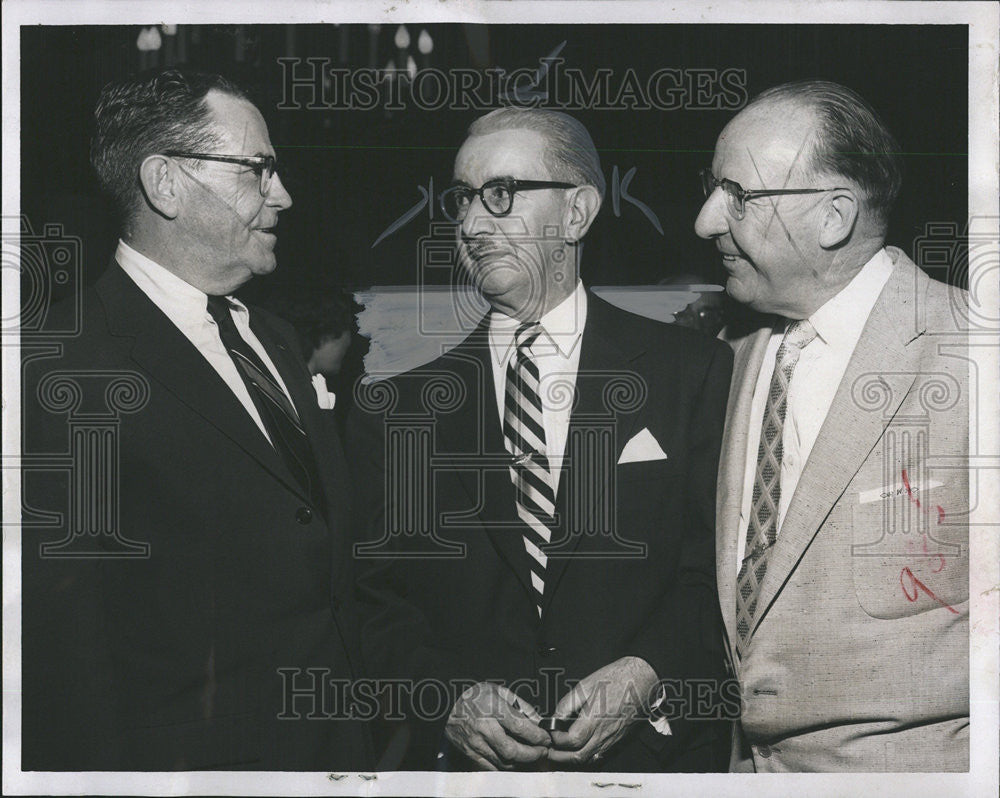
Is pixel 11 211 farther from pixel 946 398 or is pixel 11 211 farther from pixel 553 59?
pixel 946 398

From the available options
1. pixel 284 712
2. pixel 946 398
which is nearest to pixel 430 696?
pixel 284 712

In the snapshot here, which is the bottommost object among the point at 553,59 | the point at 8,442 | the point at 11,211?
the point at 8,442

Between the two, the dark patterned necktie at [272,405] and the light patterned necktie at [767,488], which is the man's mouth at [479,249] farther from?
the light patterned necktie at [767,488]

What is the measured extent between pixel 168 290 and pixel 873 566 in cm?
212

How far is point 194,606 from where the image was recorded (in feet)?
9.50

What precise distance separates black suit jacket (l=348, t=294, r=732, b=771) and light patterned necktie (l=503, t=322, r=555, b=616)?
0.10 feet

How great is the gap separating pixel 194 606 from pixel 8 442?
743 mm

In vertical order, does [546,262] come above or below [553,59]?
below

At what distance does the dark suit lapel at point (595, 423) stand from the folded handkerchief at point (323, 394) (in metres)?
0.68

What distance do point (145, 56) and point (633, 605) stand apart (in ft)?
6.89

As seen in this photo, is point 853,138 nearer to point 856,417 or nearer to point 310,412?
point 856,417

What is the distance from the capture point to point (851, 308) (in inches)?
115

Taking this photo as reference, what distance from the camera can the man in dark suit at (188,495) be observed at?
2887 mm

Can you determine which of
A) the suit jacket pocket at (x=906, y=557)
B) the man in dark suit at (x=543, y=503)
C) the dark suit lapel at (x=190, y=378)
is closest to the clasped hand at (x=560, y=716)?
→ the man in dark suit at (x=543, y=503)
